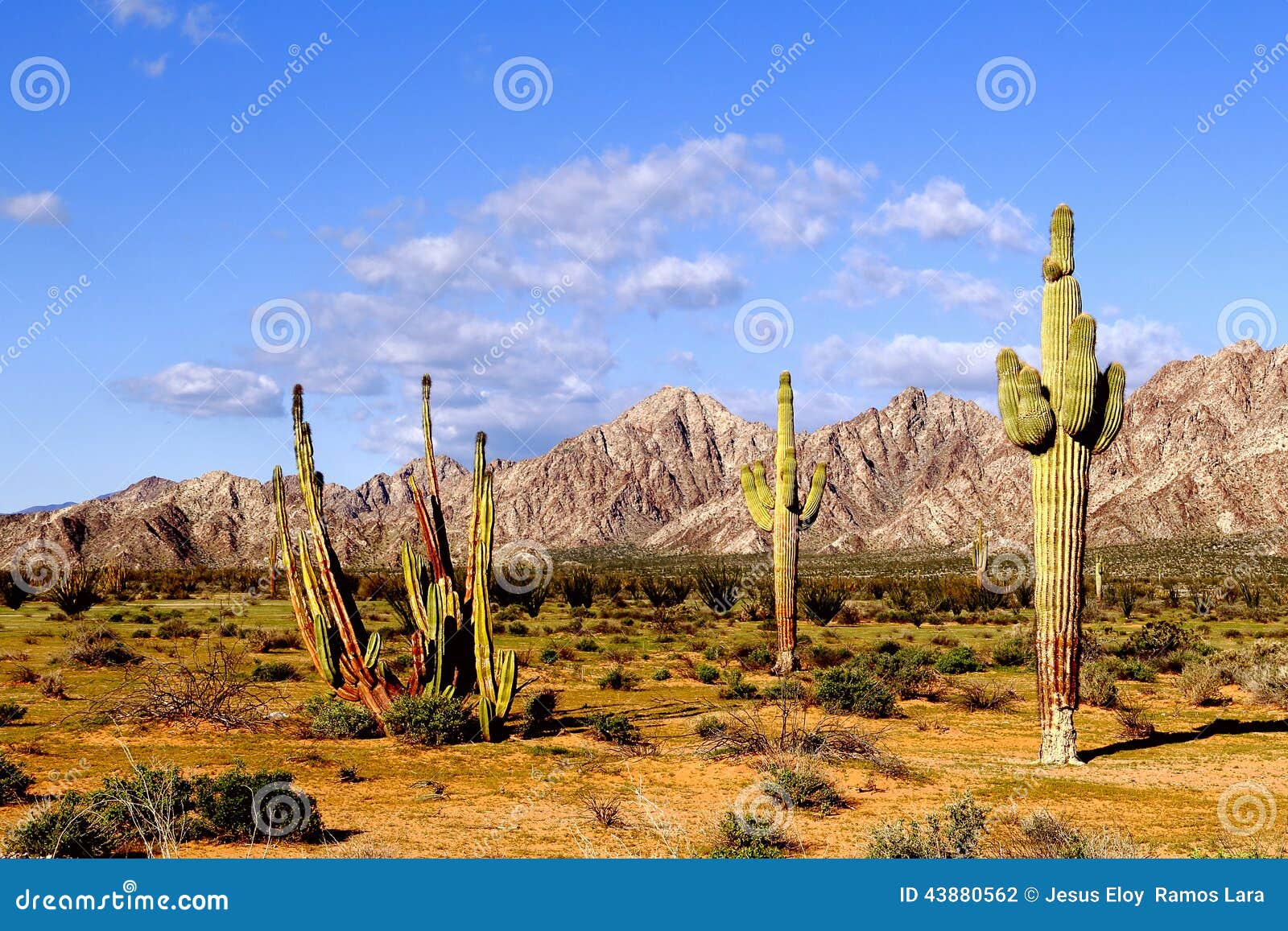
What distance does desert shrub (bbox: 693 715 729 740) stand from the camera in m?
14.3

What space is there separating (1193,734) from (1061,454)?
19.5 feet

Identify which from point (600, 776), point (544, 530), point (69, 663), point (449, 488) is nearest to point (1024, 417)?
point (600, 776)

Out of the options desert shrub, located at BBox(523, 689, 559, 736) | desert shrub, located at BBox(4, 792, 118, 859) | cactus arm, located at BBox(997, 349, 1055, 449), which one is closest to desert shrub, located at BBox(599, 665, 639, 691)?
desert shrub, located at BBox(523, 689, 559, 736)

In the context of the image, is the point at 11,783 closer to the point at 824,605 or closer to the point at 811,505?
the point at 811,505

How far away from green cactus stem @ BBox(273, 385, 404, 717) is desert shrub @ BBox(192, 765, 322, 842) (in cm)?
383

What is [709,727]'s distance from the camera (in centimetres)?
1439

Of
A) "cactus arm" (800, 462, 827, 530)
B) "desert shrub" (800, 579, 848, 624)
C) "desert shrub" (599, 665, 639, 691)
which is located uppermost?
"cactus arm" (800, 462, 827, 530)

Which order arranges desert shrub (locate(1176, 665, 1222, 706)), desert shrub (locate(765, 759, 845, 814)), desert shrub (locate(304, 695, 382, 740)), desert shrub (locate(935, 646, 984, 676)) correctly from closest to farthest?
Answer: desert shrub (locate(765, 759, 845, 814)) < desert shrub (locate(304, 695, 382, 740)) < desert shrub (locate(1176, 665, 1222, 706)) < desert shrub (locate(935, 646, 984, 676))

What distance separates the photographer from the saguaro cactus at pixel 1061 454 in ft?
41.1

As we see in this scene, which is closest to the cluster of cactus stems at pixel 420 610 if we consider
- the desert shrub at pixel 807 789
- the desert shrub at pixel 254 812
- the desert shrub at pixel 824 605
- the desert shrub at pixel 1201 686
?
the desert shrub at pixel 254 812

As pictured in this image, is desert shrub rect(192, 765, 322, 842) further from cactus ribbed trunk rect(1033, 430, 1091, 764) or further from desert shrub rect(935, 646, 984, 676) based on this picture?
desert shrub rect(935, 646, 984, 676)

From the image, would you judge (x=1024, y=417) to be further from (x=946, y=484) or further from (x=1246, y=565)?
(x=946, y=484)

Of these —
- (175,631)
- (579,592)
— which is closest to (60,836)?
(175,631)

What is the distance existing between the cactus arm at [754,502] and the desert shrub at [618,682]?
181 inches
